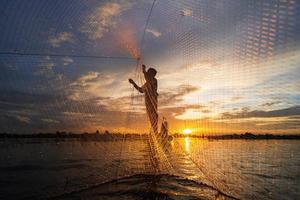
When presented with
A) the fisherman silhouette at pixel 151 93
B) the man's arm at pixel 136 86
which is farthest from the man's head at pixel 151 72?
the man's arm at pixel 136 86

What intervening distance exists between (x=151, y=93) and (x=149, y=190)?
20.6 feet

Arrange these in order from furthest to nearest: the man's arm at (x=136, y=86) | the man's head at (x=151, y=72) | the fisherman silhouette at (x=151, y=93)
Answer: the man's head at (x=151, y=72)
the fisherman silhouette at (x=151, y=93)
the man's arm at (x=136, y=86)

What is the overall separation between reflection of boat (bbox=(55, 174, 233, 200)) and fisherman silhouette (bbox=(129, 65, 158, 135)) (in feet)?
13.3

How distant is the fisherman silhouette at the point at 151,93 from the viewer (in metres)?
14.1

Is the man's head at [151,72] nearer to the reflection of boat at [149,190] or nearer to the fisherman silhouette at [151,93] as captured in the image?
the fisherman silhouette at [151,93]

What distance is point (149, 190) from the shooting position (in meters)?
9.24

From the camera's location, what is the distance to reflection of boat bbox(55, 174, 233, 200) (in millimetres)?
8633

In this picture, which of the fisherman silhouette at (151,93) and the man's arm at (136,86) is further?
the fisherman silhouette at (151,93)

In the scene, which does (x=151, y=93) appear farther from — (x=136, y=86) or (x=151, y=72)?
(x=151, y=72)

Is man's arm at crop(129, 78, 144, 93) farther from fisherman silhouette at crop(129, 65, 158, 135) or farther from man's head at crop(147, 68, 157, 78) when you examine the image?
man's head at crop(147, 68, 157, 78)

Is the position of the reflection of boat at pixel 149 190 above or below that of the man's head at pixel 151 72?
below

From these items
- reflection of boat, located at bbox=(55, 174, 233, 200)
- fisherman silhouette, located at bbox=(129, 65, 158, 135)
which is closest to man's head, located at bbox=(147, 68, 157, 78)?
fisherman silhouette, located at bbox=(129, 65, 158, 135)

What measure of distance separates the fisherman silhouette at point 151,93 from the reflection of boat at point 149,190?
4.05 m

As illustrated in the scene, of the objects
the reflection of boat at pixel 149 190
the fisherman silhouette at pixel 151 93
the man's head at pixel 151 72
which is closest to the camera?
the reflection of boat at pixel 149 190
